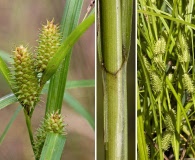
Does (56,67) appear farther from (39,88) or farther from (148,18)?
(148,18)

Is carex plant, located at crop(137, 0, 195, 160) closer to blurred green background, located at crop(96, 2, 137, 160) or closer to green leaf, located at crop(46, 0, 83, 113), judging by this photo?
blurred green background, located at crop(96, 2, 137, 160)

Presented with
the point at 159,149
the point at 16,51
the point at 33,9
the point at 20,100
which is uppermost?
the point at 33,9

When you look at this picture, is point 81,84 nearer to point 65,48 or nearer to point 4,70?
point 65,48

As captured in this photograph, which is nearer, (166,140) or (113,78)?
(113,78)

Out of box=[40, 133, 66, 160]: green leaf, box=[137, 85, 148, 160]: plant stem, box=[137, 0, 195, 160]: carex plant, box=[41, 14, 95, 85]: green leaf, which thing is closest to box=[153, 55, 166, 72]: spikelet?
box=[137, 0, 195, 160]: carex plant

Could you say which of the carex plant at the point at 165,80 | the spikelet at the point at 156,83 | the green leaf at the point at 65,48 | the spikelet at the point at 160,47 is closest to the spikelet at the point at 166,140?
the carex plant at the point at 165,80

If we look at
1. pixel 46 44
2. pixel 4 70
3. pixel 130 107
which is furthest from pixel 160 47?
pixel 4 70

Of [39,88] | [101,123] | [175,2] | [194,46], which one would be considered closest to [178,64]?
[194,46]
